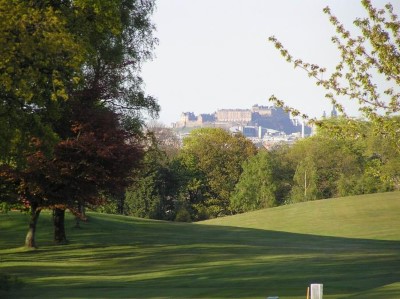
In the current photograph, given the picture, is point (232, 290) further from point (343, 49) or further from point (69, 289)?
point (343, 49)

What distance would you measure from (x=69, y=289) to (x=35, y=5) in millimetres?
8142

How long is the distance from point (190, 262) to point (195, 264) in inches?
40.2

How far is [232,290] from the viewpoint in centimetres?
2534

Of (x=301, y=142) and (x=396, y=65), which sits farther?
(x=301, y=142)

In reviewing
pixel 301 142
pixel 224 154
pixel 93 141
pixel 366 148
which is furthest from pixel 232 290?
pixel 301 142

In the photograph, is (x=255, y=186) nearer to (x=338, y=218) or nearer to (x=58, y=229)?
(x=338, y=218)

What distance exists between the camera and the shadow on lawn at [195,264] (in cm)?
2578

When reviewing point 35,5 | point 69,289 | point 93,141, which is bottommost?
point 69,289

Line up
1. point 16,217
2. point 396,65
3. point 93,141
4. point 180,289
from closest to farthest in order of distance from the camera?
point 396,65, point 180,289, point 93,141, point 16,217

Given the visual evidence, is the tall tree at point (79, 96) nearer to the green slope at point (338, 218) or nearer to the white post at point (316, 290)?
the white post at point (316, 290)

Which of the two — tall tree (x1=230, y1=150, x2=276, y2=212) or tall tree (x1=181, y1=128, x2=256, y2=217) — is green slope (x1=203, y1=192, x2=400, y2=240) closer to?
tall tree (x1=230, y1=150, x2=276, y2=212)

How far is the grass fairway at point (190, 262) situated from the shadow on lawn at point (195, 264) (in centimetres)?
3

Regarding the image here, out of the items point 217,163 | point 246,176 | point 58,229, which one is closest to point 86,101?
point 58,229

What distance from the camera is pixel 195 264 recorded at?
1384 inches
